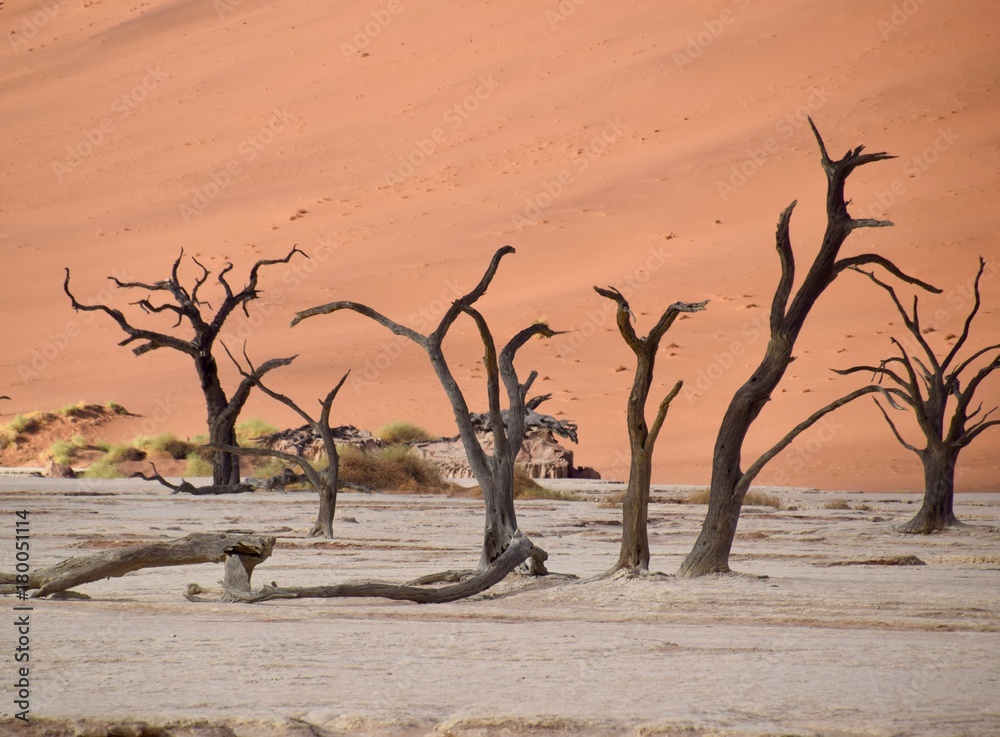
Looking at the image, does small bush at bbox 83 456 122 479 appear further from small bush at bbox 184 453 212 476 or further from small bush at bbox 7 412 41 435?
small bush at bbox 7 412 41 435

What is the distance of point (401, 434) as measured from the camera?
23391mm

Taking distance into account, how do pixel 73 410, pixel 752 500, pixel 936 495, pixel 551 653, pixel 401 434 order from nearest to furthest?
pixel 551 653 < pixel 936 495 < pixel 752 500 < pixel 401 434 < pixel 73 410

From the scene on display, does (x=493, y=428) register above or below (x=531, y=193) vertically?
below

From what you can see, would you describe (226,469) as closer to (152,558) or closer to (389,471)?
(389,471)

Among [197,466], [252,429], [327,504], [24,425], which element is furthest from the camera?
[24,425]

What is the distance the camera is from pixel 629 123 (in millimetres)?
42188

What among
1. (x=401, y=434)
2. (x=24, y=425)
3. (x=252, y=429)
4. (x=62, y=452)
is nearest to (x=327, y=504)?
(x=401, y=434)

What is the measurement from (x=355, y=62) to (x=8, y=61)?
21.7 meters

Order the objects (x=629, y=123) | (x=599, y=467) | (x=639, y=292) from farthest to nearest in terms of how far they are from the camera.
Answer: (x=629, y=123) < (x=639, y=292) < (x=599, y=467)

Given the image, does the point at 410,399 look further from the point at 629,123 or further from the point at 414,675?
the point at 414,675

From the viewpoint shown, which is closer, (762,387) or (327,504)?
(762,387)

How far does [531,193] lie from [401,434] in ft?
58.0

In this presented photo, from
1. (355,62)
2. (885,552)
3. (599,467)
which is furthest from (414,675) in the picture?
(355,62)

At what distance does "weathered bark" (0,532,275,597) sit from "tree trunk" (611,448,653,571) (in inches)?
86.1
